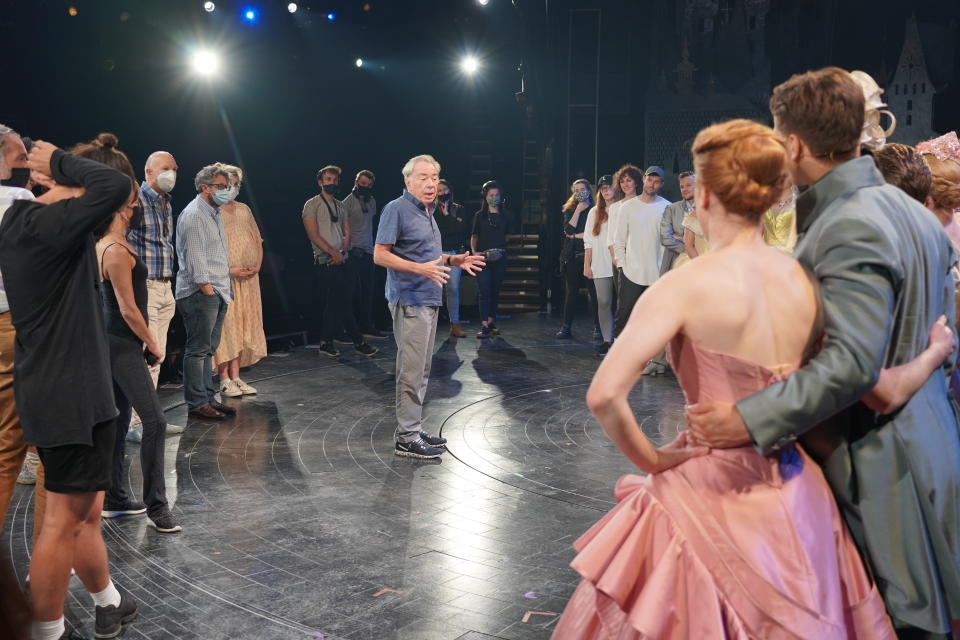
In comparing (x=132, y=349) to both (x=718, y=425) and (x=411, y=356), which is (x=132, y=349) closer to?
(x=411, y=356)

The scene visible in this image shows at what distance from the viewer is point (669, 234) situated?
803 cm

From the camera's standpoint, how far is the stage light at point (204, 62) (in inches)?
424

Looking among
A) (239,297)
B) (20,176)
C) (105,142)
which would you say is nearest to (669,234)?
(239,297)

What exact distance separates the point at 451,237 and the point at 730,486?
29.5 feet

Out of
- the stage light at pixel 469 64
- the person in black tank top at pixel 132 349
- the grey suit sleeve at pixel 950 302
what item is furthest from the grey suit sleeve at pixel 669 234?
the stage light at pixel 469 64

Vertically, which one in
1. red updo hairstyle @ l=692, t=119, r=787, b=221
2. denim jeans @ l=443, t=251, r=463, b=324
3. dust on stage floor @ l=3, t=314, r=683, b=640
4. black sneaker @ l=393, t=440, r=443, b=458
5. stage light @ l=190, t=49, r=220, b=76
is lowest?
dust on stage floor @ l=3, t=314, r=683, b=640

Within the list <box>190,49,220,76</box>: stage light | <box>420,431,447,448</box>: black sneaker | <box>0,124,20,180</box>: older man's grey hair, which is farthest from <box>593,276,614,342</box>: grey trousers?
<box>0,124,20,180</box>: older man's grey hair

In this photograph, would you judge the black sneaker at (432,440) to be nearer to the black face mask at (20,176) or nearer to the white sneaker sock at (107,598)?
the white sneaker sock at (107,598)

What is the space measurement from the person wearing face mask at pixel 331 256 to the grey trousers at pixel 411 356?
3.71m

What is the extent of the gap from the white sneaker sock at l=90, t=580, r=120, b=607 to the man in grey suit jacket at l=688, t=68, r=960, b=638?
2.33 meters

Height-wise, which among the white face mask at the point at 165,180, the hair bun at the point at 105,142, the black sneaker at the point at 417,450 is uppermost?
the hair bun at the point at 105,142

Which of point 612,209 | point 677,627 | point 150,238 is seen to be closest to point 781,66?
point 612,209

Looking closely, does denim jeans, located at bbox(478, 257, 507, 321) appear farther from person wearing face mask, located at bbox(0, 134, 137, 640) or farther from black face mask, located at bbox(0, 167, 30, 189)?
person wearing face mask, located at bbox(0, 134, 137, 640)

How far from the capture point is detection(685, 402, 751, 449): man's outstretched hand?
6.17 feet
